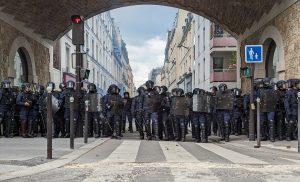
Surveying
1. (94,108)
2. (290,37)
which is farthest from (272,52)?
(94,108)

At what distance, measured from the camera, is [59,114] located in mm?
16453

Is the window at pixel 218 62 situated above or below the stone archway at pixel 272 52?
above

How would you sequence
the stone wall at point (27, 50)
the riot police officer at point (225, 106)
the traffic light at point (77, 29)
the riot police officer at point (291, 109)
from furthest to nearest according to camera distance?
the stone wall at point (27, 50), the riot police officer at point (225, 106), the riot police officer at point (291, 109), the traffic light at point (77, 29)

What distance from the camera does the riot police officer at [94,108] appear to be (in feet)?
53.2

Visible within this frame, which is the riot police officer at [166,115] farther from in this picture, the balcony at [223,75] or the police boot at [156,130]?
the balcony at [223,75]

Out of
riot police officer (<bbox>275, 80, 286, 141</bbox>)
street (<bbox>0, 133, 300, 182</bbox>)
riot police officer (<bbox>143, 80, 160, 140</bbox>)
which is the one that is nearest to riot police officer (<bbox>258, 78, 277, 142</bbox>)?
riot police officer (<bbox>275, 80, 286, 141</bbox>)

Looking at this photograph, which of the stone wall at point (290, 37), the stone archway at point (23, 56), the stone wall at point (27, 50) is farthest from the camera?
the stone archway at point (23, 56)

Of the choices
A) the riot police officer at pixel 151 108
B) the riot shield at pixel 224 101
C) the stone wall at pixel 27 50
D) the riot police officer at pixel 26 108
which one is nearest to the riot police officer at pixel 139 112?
the riot police officer at pixel 151 108

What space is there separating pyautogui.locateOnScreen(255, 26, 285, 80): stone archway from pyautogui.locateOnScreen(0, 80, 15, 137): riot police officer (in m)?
9.20

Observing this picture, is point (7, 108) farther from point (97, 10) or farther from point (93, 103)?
point (97, 10)

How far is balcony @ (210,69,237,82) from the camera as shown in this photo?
37031 mm

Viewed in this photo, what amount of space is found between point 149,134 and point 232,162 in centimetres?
768

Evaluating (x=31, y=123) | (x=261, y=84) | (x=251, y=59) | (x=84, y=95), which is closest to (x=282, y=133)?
(x=261, y=84)

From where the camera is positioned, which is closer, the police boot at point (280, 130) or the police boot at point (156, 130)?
the police boot at point (280, 130)
